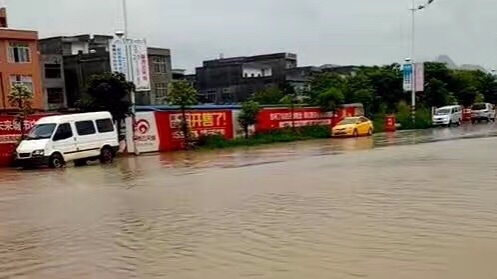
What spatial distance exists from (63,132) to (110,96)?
17.3 ft

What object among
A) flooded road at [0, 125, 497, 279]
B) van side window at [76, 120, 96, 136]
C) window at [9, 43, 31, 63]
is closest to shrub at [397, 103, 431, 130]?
window at [9, 43, 31, 63]

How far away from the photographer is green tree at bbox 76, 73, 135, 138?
2789cm

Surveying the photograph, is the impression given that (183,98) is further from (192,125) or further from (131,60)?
(131,60)

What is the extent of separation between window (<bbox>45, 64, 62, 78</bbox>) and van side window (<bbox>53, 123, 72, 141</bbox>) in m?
36.2

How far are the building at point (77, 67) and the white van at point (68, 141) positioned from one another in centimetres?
3143

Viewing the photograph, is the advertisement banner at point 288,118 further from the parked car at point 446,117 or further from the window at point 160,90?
the window at point 160,90

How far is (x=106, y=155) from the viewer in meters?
24.7

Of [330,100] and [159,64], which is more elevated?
[159,64]

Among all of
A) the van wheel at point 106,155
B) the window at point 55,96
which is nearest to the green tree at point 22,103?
the van wheel at point 106,155

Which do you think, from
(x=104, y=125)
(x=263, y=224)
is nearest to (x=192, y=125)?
(x=104, y=125)

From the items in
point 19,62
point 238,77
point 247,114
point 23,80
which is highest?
point 19,62

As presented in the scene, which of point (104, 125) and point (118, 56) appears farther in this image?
point (118, 56)

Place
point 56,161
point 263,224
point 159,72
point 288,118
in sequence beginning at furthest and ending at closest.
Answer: point 159,72 < point 288,118 < point 56,161 < point 263,224

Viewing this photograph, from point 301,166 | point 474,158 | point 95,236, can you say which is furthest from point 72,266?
point 474,158
